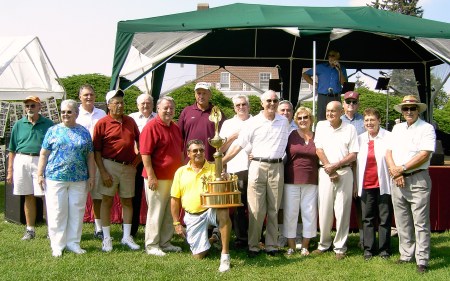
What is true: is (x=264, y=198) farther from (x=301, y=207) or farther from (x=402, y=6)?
(x=402, y=6)

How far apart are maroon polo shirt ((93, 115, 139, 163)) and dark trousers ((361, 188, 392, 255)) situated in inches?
95.4

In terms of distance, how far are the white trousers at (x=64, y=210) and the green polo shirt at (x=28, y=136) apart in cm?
98

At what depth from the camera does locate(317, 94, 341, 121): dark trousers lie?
8.44 meters

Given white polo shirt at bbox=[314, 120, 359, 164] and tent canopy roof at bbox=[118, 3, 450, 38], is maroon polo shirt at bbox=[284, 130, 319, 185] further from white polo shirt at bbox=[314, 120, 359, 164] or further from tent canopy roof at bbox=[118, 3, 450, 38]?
tent canopy roof at bbox=[118, 3, 450, 38]

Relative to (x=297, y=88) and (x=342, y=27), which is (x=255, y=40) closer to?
(x=297, y=88)

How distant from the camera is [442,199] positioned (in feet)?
21.9

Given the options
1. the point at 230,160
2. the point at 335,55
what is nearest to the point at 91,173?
the point at 230,160

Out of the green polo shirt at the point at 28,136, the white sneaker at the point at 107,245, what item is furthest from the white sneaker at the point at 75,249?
the green polo shirt at the point at 28,136

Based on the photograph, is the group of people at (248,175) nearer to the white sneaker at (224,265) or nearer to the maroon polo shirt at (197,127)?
the maroon polo shirt at (197,127)

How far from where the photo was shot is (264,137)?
5.32 metres

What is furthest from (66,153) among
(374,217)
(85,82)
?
(85,82)

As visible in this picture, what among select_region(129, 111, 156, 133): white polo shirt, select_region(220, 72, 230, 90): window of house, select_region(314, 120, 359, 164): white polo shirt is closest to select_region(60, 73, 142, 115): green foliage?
select_region(220, 72, 230, 90): window of house

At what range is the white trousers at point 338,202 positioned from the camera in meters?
5.36

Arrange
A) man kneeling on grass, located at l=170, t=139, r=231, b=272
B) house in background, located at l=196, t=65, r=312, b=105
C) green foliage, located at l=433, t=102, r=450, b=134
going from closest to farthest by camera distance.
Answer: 1. man kneeling on grass, located at l=170, t=139, r=231, b=272
2. house in background, located at l=196, t=65, r=312, b=105
3. green foliage, located at l=433, t=102, r=450, b=134
